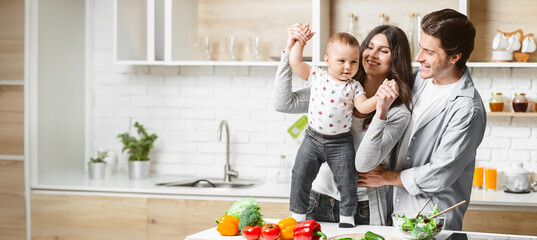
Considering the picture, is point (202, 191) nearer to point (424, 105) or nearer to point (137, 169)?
point (137, 169)

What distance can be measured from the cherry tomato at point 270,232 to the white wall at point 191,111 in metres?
2.03

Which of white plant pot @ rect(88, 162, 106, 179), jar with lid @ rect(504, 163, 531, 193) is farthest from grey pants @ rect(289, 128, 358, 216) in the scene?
white plant pot @ rect(88, 162, 106, 179)

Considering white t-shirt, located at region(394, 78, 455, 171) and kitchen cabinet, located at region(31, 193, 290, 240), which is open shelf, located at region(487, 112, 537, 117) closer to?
white t-shirt, located at region(394, 78, 455, 171)

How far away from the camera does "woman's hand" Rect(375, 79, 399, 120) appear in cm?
228

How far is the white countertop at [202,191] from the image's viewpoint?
3.37 meters

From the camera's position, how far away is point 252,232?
2.20 meters

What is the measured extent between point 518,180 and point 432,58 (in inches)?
61.3

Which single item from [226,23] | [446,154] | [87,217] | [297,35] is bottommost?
[87,217]

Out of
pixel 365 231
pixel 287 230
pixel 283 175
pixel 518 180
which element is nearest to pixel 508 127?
pixel 518 180

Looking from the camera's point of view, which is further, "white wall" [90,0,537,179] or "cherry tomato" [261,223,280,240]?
"white wall" [90,0,537,179]

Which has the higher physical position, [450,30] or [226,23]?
[226,23]

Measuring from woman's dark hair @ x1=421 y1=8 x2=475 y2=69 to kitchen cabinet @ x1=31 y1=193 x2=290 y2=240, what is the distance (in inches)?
58.3

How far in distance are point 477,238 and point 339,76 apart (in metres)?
0.80

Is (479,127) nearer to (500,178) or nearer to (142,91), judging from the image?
(500,178)
